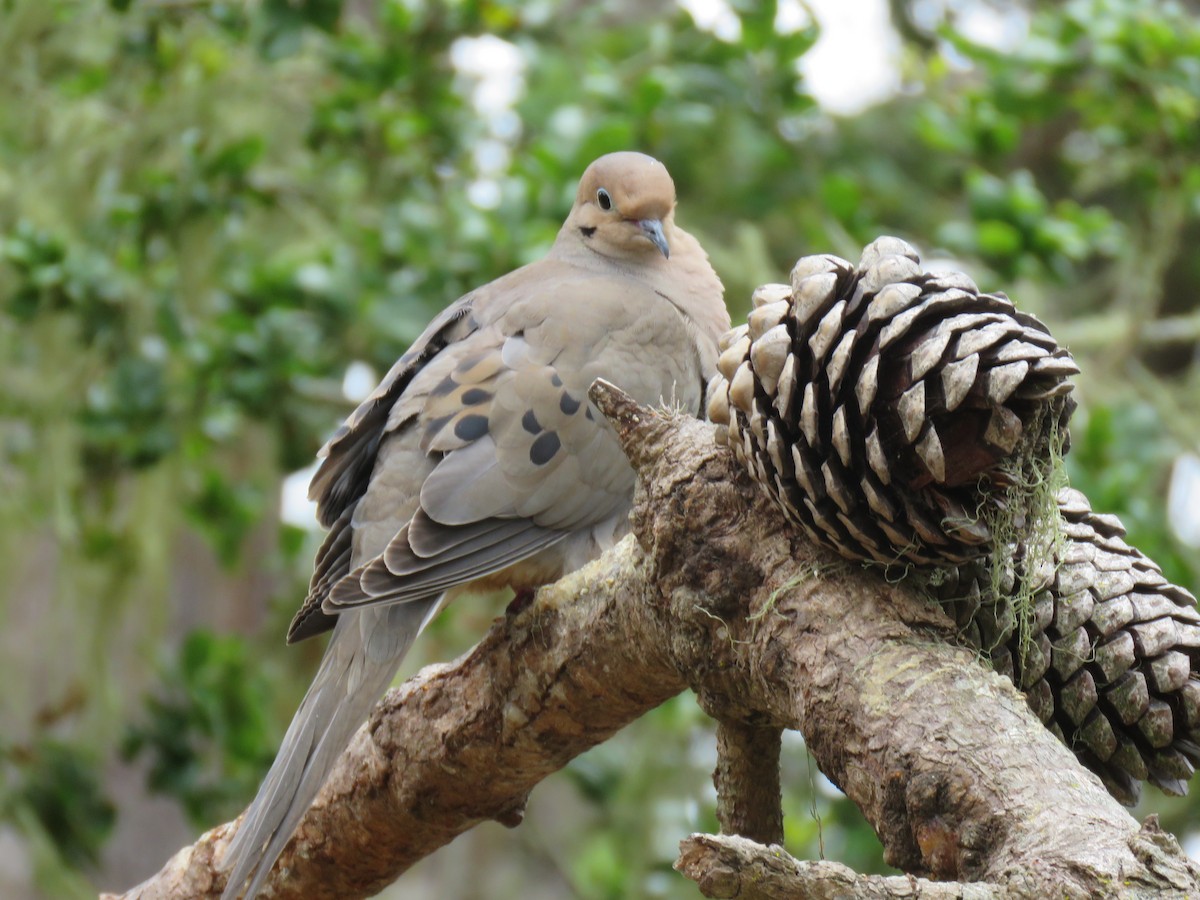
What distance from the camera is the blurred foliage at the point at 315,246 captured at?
3.53 meters

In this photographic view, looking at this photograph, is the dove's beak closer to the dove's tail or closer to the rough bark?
the dove's tail

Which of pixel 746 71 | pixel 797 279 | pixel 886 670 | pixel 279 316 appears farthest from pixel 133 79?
pixel 886 670

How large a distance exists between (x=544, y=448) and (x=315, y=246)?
5.42 ft

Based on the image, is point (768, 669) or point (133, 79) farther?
point (133, 79)

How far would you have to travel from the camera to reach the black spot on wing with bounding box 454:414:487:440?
2.58 meters

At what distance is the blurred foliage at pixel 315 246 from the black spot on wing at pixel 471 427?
3.08 feet

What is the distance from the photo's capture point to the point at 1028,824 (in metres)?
1.13

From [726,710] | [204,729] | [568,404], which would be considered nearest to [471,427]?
[568,404]

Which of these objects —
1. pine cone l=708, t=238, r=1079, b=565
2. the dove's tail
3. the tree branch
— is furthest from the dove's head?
the tree branch

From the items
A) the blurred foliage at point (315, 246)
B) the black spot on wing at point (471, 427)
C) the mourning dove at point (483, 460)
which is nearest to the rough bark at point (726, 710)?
the mourning dove at point (483, 460)

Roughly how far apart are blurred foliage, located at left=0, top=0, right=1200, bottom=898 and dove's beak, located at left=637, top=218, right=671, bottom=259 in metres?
0.52

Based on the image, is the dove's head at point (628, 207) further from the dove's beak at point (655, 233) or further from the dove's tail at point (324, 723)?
Result: the dove's tail at point (324, 723)

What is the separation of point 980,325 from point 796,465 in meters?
0.24

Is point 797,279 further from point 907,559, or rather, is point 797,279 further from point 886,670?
point 886,670
